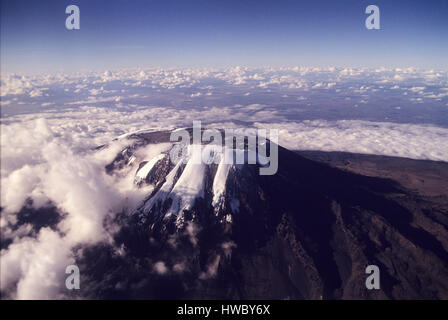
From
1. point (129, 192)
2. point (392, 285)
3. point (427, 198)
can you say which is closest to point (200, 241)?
point (129, 192)

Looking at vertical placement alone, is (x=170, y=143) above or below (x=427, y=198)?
above

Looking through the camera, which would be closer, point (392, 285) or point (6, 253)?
point (6, 253)

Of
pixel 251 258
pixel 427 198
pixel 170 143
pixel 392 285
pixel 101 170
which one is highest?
pixel 170 143

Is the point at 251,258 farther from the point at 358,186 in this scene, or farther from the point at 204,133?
the point at 358,186
